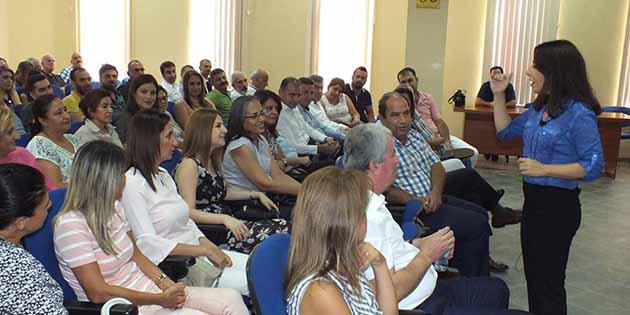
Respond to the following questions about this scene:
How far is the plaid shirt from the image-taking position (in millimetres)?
3621

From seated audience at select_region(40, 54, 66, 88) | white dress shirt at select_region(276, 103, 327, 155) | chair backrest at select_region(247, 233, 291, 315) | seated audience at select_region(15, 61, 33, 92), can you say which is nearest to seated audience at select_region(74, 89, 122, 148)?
white dress shirt at select_region(276, 103, 327, 155)

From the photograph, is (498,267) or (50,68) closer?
(498,267)

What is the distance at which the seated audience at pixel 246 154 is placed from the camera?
3684 millimetres

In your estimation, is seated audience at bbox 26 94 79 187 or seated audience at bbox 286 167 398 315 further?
seated audience at bbox 26 94 79 187

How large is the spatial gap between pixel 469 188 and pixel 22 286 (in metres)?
3.26

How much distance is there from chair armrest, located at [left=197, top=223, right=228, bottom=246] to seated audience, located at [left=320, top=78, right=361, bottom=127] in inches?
160

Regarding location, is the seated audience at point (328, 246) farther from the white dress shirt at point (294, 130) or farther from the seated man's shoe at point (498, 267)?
the white dress shirt at point (294, 130)

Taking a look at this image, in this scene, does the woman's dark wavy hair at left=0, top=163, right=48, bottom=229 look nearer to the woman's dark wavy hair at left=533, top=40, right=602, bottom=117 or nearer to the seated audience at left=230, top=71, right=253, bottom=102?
the woman's dark wavy hair at left=533, top=40, right=602, bottom=117

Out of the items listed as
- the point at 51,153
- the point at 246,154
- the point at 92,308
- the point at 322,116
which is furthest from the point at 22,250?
the point at 322,116

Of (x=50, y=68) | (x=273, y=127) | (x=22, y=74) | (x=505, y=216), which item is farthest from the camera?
(x=50, y=68)

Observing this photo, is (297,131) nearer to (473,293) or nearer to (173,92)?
(173,92)

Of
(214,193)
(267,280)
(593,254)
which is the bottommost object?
(593,254)

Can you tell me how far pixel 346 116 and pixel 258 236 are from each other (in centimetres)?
427

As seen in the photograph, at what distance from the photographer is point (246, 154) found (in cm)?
368
